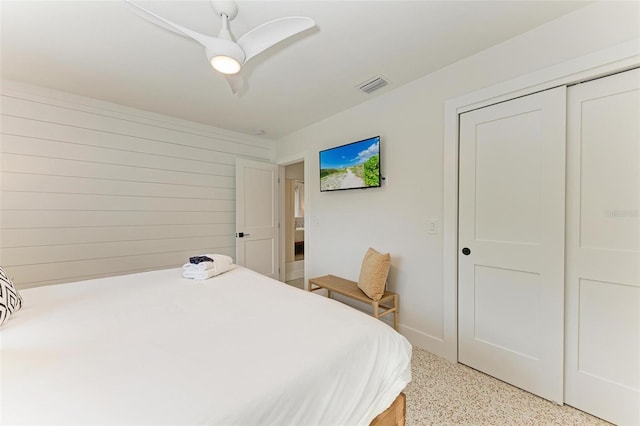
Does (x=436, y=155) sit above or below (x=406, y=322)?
above

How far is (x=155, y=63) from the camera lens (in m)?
2.04

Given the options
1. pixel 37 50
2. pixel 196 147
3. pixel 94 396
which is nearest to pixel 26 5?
pixel 37 50

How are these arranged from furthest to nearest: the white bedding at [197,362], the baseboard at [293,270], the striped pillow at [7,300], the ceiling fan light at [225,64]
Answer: the baseboard at [293,270] < the ceiling fan light at [225,64] < the striped pillow at [7,300] < the white bedding at [197,362]

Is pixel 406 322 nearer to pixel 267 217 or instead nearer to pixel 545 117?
pixel 545 117

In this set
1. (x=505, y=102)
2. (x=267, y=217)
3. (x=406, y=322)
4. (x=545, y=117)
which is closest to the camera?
(x=545, y=117)

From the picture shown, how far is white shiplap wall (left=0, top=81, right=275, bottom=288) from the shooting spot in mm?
2375

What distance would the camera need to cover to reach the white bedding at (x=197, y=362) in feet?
2.23

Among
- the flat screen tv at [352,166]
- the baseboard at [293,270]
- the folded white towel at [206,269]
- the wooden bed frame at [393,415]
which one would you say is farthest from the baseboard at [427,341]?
the baseboard at [293,270]

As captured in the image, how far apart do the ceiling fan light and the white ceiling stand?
37 cm

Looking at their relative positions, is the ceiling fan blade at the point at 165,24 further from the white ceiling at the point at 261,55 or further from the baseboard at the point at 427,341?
the baseboard at the point at 427,341

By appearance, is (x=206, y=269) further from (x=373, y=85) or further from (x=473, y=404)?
(x=373, y=85)

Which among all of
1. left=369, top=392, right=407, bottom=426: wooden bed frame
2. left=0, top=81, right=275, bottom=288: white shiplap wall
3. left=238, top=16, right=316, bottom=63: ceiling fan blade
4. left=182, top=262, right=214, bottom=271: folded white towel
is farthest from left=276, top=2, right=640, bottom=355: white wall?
left=0, top=81, right=275, bottom=288: white shiplap wall

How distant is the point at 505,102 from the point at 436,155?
22.6 inches

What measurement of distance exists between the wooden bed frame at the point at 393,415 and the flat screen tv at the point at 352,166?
181 cm
